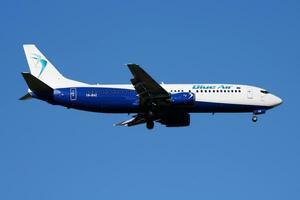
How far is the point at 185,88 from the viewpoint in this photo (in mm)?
105625

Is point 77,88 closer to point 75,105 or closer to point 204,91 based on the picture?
point 75,105

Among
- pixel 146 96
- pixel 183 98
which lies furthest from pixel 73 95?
pixel 183 98

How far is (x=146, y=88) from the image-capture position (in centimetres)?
10144

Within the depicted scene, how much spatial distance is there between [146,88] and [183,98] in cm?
458

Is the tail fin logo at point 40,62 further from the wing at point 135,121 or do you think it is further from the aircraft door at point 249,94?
the aircraft door at point 249,94

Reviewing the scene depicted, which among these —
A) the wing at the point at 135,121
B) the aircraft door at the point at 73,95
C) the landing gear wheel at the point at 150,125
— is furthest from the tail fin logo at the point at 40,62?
the landing gear wheel at the point at 150,125

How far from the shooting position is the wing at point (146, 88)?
99731 mm

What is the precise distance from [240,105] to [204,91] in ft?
15.7

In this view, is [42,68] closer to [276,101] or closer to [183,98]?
[183,98]

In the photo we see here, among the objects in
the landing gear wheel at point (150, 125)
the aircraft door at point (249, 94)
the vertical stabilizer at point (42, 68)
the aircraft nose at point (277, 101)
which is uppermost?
the vertical stabilizer at point (42, 68)

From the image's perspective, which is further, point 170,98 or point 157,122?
point 157,122

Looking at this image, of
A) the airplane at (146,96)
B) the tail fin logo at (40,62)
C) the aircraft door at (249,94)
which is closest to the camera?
the airplane at (146,96)

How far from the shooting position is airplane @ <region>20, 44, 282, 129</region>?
335ft

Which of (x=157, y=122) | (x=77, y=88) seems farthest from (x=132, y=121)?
(x=77, y=88)
